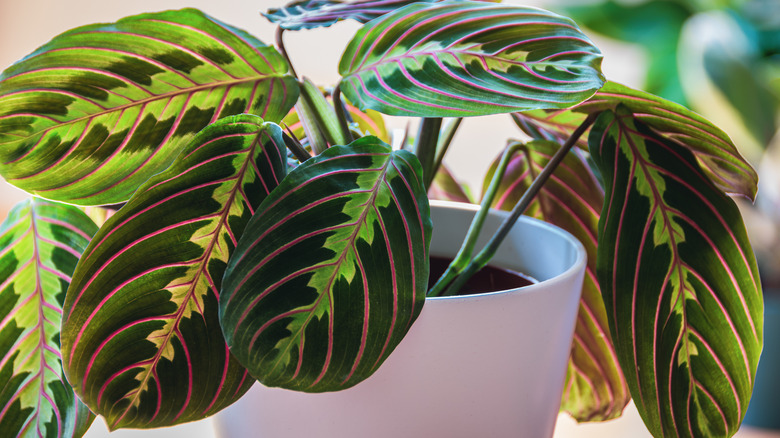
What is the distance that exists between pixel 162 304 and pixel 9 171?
0.11m

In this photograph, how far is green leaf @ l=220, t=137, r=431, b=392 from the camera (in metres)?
0.29

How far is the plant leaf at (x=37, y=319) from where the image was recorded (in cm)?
39

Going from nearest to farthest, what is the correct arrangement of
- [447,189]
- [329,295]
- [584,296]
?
[329,295], [584,296], [447,189]

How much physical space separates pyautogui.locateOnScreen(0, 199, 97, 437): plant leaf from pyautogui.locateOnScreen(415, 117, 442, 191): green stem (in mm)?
221

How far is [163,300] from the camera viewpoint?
314mm

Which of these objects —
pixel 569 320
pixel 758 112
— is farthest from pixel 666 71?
pixel 569 320

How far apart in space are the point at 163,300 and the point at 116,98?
0.12 metres

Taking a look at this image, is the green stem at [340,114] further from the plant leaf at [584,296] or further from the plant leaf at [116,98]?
the plant leaf at [584,296]

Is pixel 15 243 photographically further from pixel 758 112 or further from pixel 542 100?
pixel 758 112

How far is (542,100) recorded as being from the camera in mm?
309

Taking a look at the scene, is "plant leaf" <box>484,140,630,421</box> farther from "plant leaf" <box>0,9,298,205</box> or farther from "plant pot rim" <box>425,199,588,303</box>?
"plant leaf" <box>0,9,298,205</box>

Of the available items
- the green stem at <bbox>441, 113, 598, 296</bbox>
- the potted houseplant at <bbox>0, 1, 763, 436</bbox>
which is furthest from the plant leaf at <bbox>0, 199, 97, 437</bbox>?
the green stem at <bbox>441, 113, 598, 296</bbox>

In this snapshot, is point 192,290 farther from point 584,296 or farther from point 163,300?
point 584,296

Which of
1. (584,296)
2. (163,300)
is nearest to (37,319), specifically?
(163,300)
